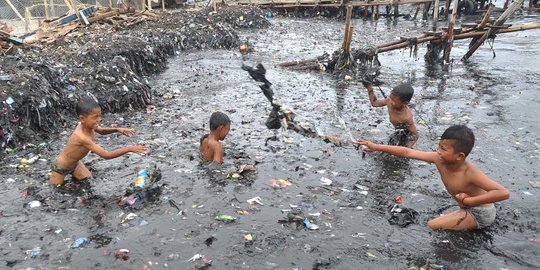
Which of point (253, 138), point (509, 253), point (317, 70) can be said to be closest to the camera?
point (509, 253)

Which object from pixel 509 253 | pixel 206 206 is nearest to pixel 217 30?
pixel 206 206

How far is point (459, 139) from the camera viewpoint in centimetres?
342

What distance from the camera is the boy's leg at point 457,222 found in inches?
149

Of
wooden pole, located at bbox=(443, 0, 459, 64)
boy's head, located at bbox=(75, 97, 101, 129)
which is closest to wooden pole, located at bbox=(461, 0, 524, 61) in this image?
wooden pole, located at bbox=(443, 0, 459, 64)

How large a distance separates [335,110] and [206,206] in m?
3.94

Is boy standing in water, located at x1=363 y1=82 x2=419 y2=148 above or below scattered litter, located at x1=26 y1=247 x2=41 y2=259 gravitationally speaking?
above

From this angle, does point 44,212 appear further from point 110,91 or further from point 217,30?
point 217,30

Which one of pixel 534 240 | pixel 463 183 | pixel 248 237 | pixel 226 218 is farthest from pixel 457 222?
pixel 226 218

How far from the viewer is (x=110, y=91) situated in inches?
293

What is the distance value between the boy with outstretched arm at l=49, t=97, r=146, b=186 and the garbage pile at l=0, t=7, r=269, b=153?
5.05ft

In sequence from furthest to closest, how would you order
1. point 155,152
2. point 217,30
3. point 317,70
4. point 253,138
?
point 217,30
point 317,70
point 253,138
point 155,152

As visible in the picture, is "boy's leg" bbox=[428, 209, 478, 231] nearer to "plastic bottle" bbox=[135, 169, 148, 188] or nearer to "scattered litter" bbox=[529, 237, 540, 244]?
"scattered litter" bbox=[529, 237, 540, 244]

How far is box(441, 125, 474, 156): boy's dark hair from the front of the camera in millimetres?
3393

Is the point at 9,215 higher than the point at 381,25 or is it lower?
lower
